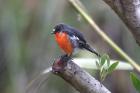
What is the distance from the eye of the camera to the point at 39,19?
3.16 meters

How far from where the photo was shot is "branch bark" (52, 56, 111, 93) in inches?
29.2

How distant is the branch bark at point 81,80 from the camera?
742 millimetres

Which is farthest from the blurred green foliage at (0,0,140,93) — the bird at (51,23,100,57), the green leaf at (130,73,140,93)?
the green leaf at (130,73,140,93)

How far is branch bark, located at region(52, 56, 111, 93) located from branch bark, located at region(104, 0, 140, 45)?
3.6 inches

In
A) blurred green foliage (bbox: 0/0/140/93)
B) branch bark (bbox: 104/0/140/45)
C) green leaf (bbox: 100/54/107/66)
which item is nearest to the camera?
branch bark (bbox: 104/0/140/45)

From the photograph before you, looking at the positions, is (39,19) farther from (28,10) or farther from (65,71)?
(65,71)

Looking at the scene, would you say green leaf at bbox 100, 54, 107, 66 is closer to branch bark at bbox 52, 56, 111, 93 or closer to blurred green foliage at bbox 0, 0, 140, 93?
branch bark at bbox 52, 56, 111, 93

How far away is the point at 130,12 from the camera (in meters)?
0.73

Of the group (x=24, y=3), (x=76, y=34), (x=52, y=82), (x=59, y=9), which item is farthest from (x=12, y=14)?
(x=76, y=34)

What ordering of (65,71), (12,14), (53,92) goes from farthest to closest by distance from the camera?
(53,92), (12,14), (65,71)

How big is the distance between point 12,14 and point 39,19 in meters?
0.22

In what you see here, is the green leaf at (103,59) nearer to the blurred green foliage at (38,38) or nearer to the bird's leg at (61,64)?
the bird's leg at (61,64)

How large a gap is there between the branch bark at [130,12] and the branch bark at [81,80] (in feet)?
0.30

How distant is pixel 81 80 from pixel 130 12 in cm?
13
